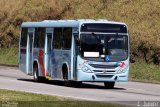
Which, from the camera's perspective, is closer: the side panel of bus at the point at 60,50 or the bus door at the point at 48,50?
the side panel of bus at the point at 60,50

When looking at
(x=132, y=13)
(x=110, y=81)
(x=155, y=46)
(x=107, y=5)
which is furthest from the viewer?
(x=107, y=5)

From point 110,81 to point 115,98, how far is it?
20.0 ft

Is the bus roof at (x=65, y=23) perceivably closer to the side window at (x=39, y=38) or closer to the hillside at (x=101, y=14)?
the side window at (x=39, y=38)

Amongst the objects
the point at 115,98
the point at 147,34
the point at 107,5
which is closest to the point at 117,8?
the point at 107,5

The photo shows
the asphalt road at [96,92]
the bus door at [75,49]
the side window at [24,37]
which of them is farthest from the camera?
the side window at [24,37]

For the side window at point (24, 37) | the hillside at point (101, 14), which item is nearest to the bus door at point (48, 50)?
the side window at point (24, 37)

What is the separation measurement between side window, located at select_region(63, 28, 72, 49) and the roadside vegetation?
8534 millimetres

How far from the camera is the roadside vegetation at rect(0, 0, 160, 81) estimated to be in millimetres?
40812

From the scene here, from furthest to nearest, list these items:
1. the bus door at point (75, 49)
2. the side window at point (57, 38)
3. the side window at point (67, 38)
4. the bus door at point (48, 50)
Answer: the bus door at point (48, 50) < the side window at point (57, 38) < the side window at point (67, 38) < the bus door at point (75, 49)

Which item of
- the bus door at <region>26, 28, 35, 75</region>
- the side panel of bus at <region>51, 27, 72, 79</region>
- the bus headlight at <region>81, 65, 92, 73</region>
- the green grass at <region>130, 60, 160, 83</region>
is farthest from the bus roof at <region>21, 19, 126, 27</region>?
the green grass at <region>130, 60, 160, 83</region>

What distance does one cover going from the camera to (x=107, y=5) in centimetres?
5088

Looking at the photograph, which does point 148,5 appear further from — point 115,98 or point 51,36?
point 115,98

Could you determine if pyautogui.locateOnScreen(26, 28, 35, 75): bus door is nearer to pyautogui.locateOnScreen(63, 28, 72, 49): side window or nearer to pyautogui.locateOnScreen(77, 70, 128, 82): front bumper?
pyautogui.locateOnScreen(63, 28, 72, 49): side window

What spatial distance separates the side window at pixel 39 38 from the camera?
32.1 metres
